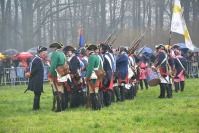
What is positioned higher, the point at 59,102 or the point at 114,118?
the point at 59,102

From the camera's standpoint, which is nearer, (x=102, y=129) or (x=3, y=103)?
(x=102, y=129)

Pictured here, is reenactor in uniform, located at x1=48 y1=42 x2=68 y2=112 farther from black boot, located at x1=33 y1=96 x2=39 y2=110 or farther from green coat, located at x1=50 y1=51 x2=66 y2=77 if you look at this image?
black boot, located at x1=33 y1=96 x2=39 y2=110

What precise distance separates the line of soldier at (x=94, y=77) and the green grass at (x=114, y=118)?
442 mm

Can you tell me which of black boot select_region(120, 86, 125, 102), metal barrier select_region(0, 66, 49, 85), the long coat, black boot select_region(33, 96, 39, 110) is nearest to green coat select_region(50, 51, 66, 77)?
the long coat

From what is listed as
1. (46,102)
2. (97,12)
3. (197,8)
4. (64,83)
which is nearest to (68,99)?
(64,83)

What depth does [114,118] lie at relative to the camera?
1346cm

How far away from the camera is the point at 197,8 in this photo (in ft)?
172

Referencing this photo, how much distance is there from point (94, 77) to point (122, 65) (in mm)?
3199

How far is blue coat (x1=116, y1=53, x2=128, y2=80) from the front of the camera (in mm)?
18281

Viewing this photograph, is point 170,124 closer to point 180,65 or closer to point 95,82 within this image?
point 95,82

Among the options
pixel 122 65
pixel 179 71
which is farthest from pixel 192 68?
pixel 122 65

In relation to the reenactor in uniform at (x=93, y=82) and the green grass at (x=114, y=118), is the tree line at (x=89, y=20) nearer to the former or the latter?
the green grass at (x=114, y=118)

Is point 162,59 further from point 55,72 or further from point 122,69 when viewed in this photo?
point 55,72

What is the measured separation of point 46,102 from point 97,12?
134 feet
